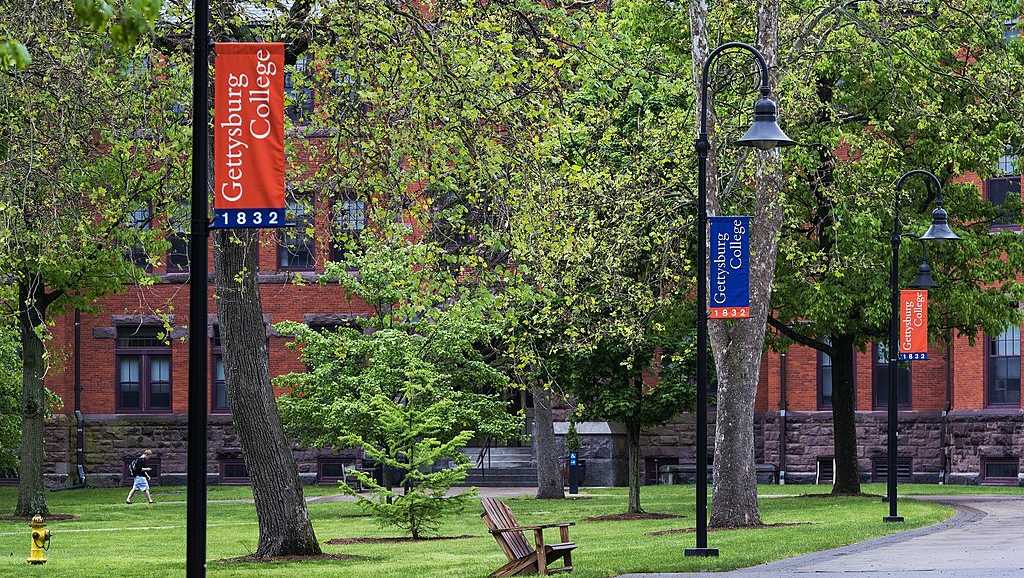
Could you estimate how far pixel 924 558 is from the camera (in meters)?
19.6

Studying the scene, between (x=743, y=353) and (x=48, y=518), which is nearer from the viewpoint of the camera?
(x=743, y=353)

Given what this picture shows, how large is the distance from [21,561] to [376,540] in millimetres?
6609

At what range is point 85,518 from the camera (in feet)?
122

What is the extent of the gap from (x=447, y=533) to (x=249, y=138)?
18.8 metres

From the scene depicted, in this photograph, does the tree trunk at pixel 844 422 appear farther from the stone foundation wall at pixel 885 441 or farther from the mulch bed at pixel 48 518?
the mulch bed at pixel 48 518

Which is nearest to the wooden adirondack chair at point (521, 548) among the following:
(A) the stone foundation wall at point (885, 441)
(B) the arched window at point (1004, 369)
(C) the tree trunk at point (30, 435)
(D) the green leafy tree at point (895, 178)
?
(D) the green leafy tree at point (895, 178)

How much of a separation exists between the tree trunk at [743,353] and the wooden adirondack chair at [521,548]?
8.17 meters

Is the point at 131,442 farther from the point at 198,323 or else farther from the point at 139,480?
the point at 198,323

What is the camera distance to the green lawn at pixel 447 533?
68.9 ft

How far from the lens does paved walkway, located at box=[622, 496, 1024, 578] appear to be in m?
17.5

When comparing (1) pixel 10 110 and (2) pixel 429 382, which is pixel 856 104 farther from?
(1) pixel 10 110

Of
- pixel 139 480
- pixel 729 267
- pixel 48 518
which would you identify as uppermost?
pixel 729 267

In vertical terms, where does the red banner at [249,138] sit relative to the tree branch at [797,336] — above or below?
above

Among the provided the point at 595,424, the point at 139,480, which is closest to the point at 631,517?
the point at 139,480
